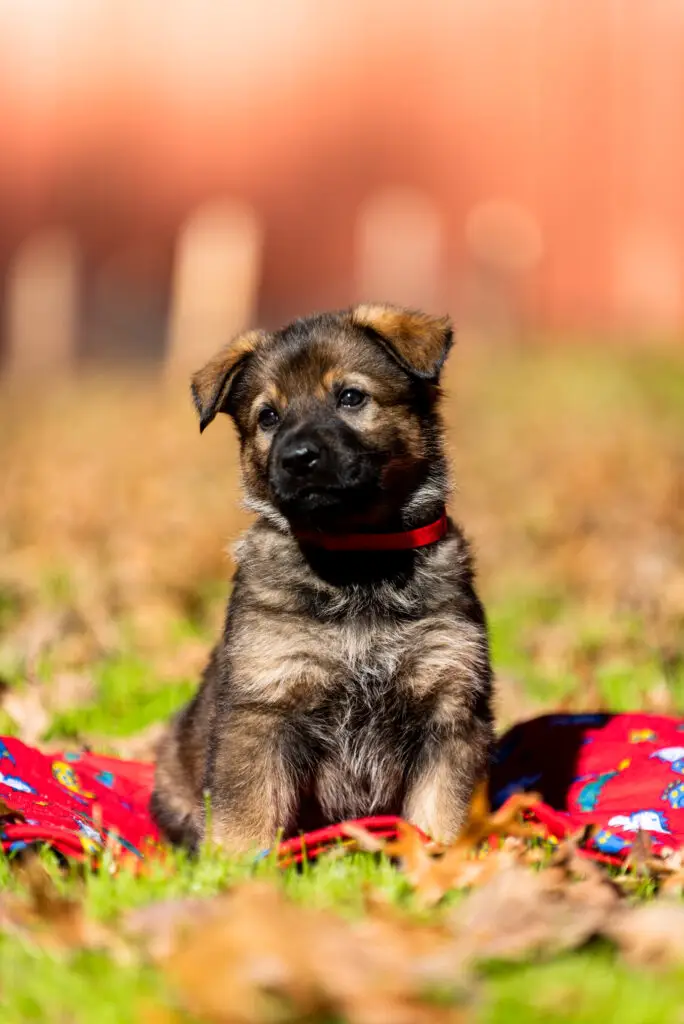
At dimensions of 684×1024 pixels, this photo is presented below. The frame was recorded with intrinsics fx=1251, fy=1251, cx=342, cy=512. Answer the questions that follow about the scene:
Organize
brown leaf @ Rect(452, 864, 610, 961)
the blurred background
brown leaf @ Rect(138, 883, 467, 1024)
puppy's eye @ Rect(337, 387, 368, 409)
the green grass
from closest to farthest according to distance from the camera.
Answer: brown leaf @ Rect(138, 883, 467, 1024) < the green grass < brown leaf @ Rect(452, 864, 610, 961) < puppy's eye @ Rect(337, 387, 368, 409) < the blurred background

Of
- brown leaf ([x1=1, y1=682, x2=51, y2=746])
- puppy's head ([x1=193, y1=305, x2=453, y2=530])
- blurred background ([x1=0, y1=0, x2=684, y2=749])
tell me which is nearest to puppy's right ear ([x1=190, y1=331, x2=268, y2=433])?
puppy's head ([x1=193, y1=305, x2=453, y2=530])

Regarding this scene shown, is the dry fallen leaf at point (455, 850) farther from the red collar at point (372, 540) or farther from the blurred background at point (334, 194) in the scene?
the blurred background at point (334, 194)

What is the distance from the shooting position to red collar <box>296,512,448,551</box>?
12.1 ft

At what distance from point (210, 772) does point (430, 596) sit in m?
0.81

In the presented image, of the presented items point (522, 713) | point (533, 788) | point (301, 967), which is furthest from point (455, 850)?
point (522, 713)

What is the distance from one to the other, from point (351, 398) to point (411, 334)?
11.1 inches

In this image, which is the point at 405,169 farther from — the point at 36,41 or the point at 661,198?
the point at 36,41

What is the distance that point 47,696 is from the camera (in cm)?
541

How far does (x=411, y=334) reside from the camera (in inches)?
153

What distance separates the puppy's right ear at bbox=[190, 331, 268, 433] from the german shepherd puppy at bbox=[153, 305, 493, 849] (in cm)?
6

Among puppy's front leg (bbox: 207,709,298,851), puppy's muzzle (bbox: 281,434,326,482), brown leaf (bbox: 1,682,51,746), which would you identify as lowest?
brown leaf (bbox: 1,682,51,746)

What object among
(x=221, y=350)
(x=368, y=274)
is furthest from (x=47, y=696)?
(x=368, y=274)

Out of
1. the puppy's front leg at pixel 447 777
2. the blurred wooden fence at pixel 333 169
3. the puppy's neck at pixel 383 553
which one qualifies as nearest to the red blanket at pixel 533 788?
the puppy's front leg at pixel 447 777

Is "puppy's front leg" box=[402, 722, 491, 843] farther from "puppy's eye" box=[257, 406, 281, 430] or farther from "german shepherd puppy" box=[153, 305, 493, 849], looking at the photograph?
"puppy's eye" box=[257, 406, 281, 430]
